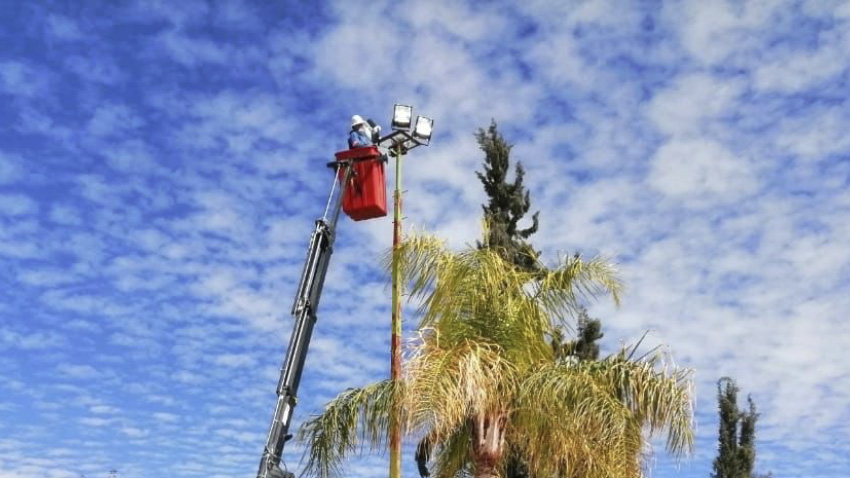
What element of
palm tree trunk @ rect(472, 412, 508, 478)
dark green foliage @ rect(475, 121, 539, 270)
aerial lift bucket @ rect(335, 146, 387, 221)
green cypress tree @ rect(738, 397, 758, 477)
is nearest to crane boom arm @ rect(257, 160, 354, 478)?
aerial lift bucket @ rect(335, 146, 387, 221)

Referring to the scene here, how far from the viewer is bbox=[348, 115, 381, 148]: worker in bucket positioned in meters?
12.7

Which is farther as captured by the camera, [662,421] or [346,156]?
[346,156]

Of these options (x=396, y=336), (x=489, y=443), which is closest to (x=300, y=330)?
(x=396, y=336)

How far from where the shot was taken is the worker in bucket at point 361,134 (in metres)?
12.7

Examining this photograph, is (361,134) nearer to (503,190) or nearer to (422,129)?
(422,129)

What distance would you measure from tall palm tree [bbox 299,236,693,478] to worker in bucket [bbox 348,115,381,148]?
152 centimetres

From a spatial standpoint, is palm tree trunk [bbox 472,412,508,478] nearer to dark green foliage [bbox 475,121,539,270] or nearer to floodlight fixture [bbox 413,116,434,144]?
floodlight fixture [bbox 413,116,434,144]

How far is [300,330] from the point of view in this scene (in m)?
11.4

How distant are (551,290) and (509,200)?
9.26 m

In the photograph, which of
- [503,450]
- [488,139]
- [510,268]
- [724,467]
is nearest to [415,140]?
[510,268]

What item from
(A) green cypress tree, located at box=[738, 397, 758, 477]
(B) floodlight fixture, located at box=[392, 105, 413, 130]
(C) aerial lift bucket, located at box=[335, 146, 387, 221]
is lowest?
(A) green cypress tree, located at box=[738, 397, 758, 477]

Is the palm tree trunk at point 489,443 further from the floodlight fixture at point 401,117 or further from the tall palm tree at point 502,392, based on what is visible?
the floodlight fixture at point 401,117

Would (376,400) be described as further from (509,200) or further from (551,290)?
(509,200)

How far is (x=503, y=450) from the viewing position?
1205 centimetres
